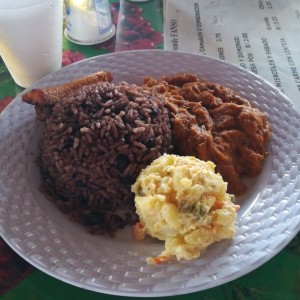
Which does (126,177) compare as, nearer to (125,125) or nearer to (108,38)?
(125,125)

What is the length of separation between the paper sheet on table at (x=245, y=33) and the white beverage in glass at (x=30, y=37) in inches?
19.4

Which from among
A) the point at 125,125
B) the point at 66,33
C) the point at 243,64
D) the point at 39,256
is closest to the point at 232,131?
the point at 125,125

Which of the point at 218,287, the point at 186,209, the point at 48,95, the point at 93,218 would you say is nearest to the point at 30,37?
A: the point at 48,95

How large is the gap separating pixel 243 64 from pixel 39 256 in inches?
47.1

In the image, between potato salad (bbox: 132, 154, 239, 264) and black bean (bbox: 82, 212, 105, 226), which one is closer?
potato salad (bbox: 132, 154, 239, 264)

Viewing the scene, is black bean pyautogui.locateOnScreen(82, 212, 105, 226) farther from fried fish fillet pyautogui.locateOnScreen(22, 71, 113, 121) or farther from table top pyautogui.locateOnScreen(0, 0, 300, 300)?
fried fish fillet pyautogui.locateOnScreen(22, 71, 113, 121)

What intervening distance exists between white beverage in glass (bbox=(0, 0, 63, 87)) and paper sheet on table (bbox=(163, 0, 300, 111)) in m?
0.49

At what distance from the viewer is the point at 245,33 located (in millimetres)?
1921

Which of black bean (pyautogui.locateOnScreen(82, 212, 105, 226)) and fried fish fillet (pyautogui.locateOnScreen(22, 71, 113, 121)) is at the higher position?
fried fish fillet (pyautogui.locateOnScreen(22, 71, 113, 121))

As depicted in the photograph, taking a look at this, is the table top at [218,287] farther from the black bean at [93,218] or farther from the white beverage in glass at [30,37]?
the white beverage in glass at [30,37]

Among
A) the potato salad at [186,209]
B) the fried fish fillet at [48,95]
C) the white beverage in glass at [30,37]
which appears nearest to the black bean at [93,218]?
the potato salad at [186,209]

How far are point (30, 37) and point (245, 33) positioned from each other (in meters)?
0.99

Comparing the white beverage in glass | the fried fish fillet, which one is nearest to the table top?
the fried fish fillet

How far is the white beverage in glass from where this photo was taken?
1.40 metres
